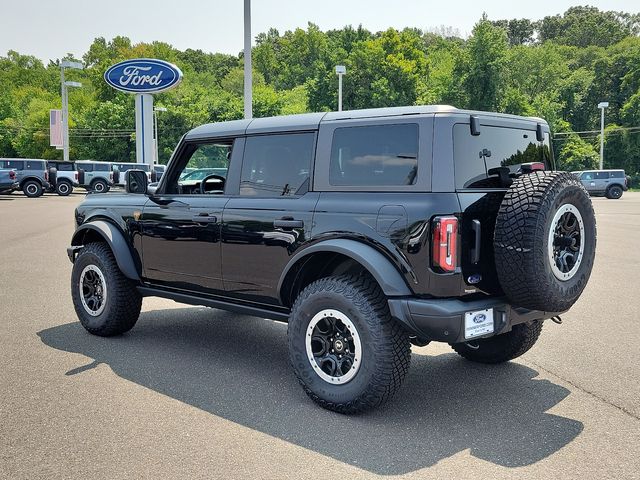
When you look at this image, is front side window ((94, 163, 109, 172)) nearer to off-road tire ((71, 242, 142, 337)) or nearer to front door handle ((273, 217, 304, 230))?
off-road tire ((71, 242, 142, 337))

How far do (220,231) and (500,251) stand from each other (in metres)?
2.12

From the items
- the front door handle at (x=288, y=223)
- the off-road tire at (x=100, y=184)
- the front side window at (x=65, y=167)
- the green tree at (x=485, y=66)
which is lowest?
the front door handle at (x=288, y=223)

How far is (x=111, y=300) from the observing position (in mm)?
5820

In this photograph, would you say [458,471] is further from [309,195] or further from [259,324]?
[259,324]

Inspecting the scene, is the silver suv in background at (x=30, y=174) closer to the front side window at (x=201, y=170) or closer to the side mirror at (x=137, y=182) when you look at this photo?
the side mirror at (x=137, y=182)

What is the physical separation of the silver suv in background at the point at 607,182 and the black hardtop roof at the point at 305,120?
116 ft

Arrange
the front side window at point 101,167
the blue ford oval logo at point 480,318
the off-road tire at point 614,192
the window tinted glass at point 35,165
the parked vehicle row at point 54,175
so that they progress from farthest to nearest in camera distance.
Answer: the off-road tire at point 614,192 → the front side window at point 101,167 → the window tinted glass at point 35,165 → the parked vehicle row at point 54,175 → the blue ford oval logo at point 480,318

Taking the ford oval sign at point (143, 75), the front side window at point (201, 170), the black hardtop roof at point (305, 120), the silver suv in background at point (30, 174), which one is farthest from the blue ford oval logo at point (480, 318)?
the ford oval sign at point (143, 75)

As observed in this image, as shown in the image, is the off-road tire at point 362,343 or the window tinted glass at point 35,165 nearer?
the off-road tire at point 362,343

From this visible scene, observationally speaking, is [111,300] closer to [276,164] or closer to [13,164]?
[276,164]

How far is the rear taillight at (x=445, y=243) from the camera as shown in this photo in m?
3.72

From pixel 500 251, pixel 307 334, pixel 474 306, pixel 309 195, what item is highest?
pixel 309 195

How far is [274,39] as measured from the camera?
5699 inches

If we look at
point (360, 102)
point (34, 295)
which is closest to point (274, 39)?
point (360, 102)
